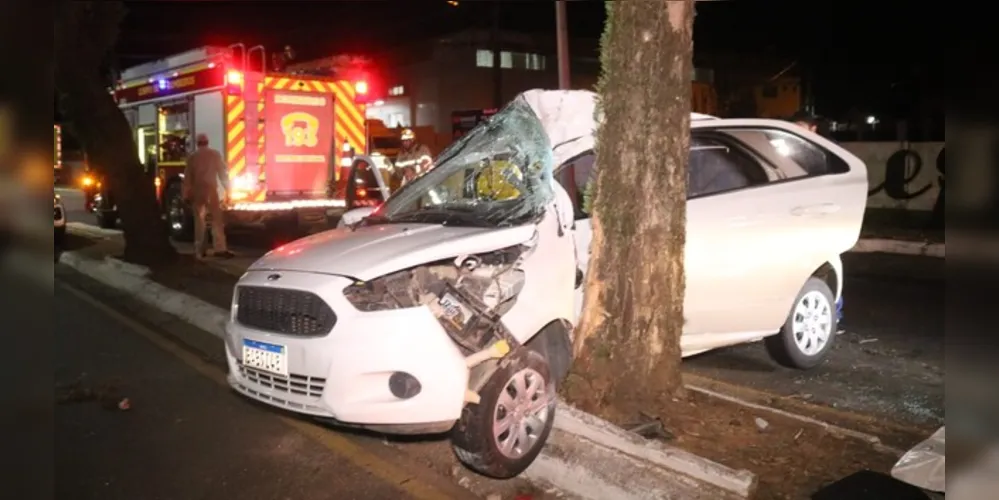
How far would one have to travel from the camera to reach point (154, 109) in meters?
15.2

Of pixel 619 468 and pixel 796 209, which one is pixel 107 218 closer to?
pixel 796 209

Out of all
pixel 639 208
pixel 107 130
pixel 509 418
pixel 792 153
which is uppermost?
pixel 107 130

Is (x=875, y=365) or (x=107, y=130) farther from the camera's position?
(x=107, y=130)

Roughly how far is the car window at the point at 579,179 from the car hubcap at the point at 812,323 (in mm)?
1990

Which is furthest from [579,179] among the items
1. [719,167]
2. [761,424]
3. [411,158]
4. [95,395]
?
[411,158]

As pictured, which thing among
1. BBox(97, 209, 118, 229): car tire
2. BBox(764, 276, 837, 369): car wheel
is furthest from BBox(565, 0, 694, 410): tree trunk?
BBox(97, 209, 118, 229): car tire

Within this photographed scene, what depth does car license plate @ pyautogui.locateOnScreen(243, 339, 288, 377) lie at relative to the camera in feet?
14.6

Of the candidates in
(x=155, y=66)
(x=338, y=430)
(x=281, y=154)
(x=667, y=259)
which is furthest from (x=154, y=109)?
(x=667, y=259)

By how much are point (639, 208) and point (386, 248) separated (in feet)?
4.72

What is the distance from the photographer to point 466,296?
14.6 feet

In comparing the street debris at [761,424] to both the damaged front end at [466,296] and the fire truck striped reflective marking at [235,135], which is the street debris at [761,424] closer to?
the damaged front end at [466,296]

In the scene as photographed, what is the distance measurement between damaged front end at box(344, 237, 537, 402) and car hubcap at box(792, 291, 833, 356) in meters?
2.74

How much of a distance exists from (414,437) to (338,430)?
1.80 feet

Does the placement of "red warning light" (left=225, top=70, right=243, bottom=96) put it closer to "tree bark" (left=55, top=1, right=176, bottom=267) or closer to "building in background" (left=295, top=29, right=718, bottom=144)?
"tree bark" (left=55, top=1, right=176, bottom=267)
